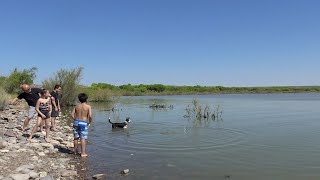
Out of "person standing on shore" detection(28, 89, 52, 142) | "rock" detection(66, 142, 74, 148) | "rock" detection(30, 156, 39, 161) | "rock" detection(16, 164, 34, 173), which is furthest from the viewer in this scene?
"rock" detection(66, 142, 74, 148)

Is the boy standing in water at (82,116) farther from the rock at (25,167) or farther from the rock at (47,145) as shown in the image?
the rock at (25,167)

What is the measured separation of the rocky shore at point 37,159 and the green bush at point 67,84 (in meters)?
26.6

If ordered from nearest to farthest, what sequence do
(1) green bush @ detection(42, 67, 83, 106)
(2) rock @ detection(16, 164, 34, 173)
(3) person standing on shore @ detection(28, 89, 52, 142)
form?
1. (2) rock @ detection(16, 164, 34, 173)
2. (3) person standing on shore @ detection(28, 89, 52, 142)
3. (1) green bush @ detection(42, 67, 83, 106)

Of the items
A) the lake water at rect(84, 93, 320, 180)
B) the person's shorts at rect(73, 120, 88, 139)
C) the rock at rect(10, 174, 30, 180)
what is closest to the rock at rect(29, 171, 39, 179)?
the rock at rect(10, 174, 30, 180)

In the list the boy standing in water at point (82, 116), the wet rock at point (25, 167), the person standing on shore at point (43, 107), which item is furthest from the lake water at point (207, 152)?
the person standing on shore at point (43, 107)

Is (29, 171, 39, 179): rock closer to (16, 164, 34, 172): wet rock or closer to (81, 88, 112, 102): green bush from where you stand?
(16, 164, 34, 172): wet rock

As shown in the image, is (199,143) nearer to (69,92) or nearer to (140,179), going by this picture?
(140,179)

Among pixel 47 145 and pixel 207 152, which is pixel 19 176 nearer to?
pixel 47 145

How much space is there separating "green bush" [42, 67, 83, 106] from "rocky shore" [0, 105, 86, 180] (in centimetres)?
2658

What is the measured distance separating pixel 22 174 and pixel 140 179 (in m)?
2.84

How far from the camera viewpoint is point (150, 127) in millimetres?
20734

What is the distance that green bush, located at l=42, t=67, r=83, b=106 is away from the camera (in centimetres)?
4091

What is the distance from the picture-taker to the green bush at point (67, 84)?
40906 millimetres

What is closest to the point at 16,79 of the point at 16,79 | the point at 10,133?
the point at 16,79
